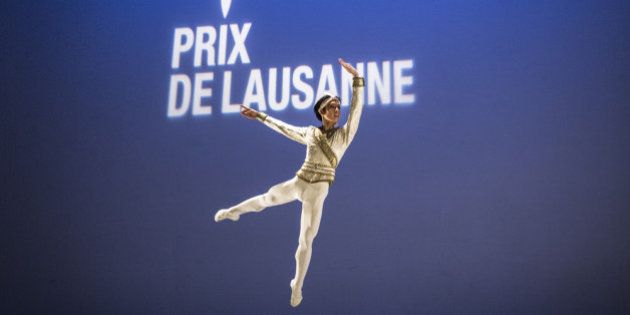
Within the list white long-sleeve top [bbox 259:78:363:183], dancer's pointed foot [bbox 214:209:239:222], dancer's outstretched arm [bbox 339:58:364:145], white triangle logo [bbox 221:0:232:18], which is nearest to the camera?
dancer's outstretched arm [bbox 339:58:364:145]

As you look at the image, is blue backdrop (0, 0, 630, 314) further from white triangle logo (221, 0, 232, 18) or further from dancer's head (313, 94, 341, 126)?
dancer's head (313, 94, 341, 126)

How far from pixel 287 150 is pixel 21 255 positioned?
1.72 m

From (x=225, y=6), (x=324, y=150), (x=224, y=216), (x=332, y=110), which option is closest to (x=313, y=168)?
(x=324, y=150)

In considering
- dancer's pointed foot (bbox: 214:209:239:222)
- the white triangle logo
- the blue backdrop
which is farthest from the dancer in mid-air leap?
the white triangle logo

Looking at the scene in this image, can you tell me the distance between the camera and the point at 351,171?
2.91 metres

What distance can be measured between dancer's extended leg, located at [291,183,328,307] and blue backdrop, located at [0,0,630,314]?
9cm

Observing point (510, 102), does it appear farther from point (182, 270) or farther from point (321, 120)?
point (182, 270)

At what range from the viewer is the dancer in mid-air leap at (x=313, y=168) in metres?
2.62

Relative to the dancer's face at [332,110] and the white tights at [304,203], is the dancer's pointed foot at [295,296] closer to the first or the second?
the white tights at [304,203]

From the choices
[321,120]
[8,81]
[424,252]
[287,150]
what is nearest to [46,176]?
[8,81]

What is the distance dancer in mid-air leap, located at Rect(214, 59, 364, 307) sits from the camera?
8.61ft

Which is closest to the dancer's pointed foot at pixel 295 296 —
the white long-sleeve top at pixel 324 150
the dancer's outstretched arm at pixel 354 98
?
the white long-sleeve top at pixel 324 150

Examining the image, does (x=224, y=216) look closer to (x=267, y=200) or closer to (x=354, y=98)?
(x=267, y=200)

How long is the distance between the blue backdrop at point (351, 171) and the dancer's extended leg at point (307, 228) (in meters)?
0.09
